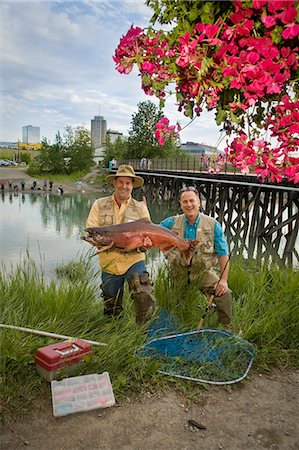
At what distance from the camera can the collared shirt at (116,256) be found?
337 cm

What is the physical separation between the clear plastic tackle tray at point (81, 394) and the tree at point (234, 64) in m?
1.61

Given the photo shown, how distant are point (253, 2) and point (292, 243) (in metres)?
12.6

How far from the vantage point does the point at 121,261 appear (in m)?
3.37

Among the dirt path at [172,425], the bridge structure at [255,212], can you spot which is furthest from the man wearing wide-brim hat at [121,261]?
the bridge structure at [255,212]

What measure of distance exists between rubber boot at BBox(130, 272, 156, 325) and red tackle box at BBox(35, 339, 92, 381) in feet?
2.13

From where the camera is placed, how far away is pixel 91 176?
5550 cm

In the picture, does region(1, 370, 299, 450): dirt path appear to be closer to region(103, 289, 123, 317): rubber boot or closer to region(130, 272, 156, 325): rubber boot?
region(130, 272, 156, 325): rubber boot

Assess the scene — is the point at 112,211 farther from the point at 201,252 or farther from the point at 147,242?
the point at 201,252

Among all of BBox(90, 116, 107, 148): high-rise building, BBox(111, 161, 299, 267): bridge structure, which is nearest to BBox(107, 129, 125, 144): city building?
BBox(90, 116, 107, 148): high-rise building

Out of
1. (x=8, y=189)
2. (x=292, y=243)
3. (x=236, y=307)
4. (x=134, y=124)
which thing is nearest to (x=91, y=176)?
(x=134, y=124)

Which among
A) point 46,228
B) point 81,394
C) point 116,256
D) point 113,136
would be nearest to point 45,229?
point 46,228

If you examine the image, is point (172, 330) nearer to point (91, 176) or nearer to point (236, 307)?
point (236, 307)

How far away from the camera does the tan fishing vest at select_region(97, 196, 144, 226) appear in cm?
343

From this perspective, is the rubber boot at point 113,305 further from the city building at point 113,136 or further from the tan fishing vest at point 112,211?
the city building at point 113,136
